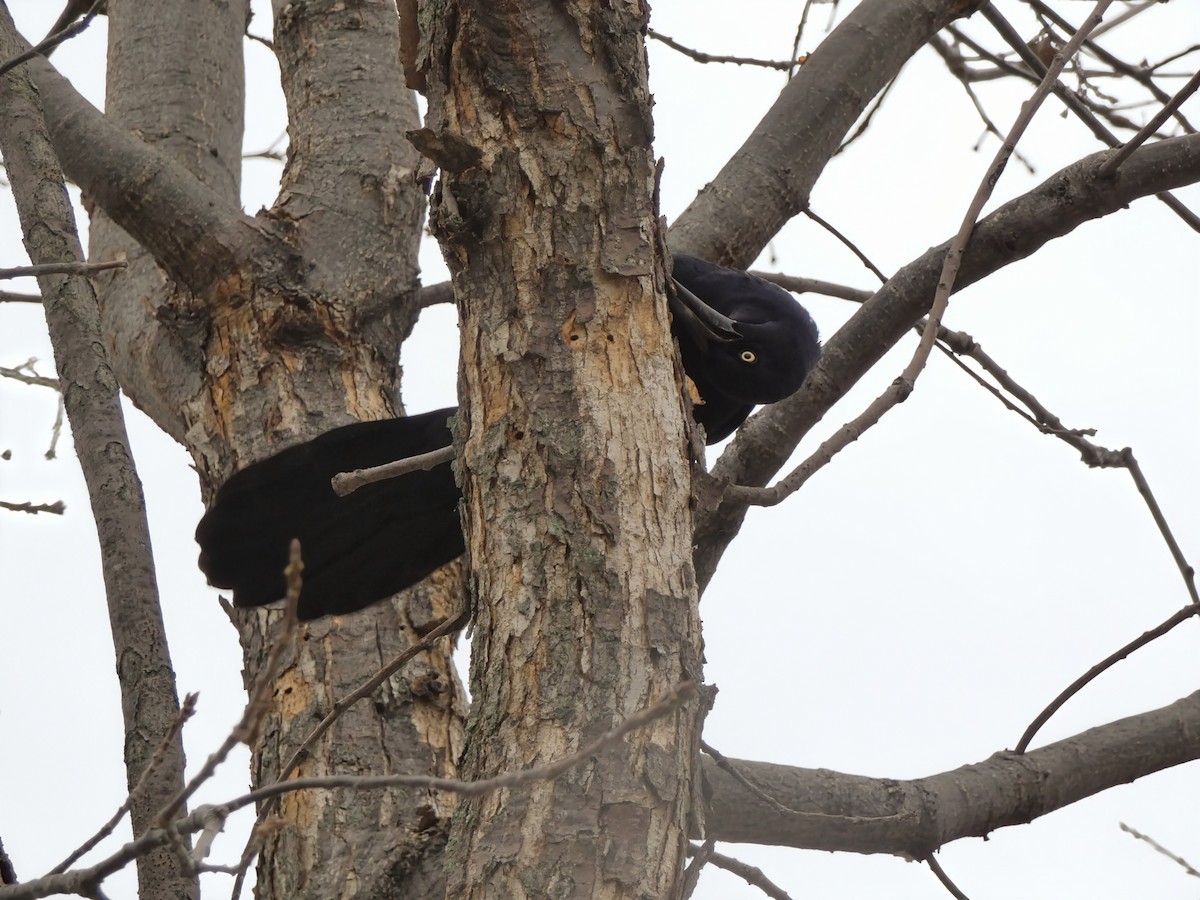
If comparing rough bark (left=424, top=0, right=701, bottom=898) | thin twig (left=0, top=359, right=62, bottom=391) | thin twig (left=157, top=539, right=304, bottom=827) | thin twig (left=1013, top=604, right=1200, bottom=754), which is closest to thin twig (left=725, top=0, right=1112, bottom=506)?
rough bark (left=424, top=0, right=701, bottom=898)

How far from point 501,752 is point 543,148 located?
0.80 meters

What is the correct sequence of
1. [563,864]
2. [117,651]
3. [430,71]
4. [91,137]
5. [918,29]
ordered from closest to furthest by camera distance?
[563,864] → [117,651] → [430,71] → [91,137] → [918,29]

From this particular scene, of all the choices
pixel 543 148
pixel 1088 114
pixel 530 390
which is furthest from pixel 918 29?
pixel 530 390

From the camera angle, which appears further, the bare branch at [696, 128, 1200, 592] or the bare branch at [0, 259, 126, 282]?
the bare branch at [696, 128, 1200, 592]

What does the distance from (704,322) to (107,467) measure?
1610mm

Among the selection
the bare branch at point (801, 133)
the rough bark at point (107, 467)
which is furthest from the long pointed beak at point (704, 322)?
the rough bark at point (107, 467)

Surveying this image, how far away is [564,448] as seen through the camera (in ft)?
5.44

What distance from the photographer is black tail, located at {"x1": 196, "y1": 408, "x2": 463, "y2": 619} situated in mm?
2451

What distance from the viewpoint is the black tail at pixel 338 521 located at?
8.04 ft

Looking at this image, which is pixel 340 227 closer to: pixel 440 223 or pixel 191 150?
pixel 191 150

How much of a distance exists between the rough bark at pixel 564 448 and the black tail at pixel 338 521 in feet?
2.48

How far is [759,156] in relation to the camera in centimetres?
291

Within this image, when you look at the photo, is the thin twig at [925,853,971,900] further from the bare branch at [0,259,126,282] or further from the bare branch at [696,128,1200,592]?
the bare branch at [0,259,126,282]

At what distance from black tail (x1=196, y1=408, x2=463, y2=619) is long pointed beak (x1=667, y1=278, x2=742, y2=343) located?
24.6 inches
